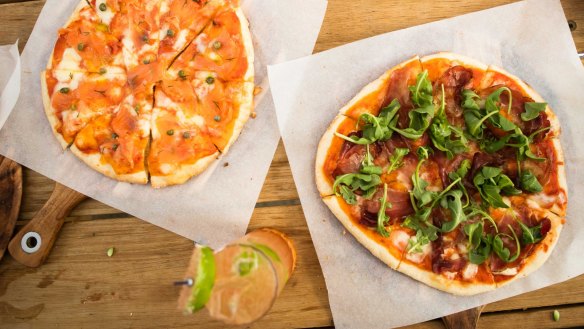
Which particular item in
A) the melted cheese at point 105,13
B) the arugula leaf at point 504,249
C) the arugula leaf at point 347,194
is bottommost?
the arugula leaf at point 504,249

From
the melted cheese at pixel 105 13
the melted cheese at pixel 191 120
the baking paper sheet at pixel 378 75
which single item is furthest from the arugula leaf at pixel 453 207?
the melted cheese at pixel 105 13

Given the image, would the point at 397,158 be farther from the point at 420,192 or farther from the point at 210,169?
the point at 210,169

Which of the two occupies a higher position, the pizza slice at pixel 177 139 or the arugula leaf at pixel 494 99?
the arugula leaf at pixel 494 99

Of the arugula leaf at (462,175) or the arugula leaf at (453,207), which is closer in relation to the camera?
the arugula leaf at (453,207)

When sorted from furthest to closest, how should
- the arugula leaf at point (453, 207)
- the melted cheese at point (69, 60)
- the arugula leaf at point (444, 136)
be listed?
the melted cheese at point (69, 60) < the arugula leaf at point (444, 136) < the arugula leaf at point (453, 207)

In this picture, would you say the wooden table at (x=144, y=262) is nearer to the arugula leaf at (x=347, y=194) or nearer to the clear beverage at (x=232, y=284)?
the arugula leaf at (x=347, y=194)

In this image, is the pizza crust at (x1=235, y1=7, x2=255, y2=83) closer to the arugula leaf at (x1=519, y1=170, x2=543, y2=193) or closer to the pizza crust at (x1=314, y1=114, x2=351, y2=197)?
the pizza crust at (x1=314, y1=114, x2=351, y2=197)

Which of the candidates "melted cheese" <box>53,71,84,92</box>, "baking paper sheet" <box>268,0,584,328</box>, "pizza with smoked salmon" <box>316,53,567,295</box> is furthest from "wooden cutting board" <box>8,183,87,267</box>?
"pizza with smoked salmon" <box>316,53,567,295</box>
